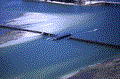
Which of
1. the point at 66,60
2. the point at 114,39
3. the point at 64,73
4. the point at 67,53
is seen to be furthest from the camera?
the point at 114,39

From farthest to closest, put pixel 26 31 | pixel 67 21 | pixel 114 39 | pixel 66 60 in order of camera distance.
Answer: pixel 67 21
pixel 26 31
pixel 114 39
pixel 66 60

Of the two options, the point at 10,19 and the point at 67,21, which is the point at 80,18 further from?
the point at 10,19

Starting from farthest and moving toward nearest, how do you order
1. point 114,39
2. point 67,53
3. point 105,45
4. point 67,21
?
point 67,21 < point 114,39 < point 105,45 < point 67,53

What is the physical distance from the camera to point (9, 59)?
11.4 ft

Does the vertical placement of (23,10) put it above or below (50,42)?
above

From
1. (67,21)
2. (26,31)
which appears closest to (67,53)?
(26,31)

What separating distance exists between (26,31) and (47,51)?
162cm

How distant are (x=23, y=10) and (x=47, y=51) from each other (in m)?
4.33

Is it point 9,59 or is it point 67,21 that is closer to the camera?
point 9,59

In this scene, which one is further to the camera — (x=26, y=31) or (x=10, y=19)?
(x=10, y=19)

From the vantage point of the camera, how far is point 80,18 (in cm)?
616

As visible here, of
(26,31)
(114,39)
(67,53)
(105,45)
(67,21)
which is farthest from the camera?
(67,21)

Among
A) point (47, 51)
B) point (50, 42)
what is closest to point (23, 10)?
point (50, 42)

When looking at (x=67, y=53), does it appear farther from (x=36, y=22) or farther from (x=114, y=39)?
(x=36, y=22)
